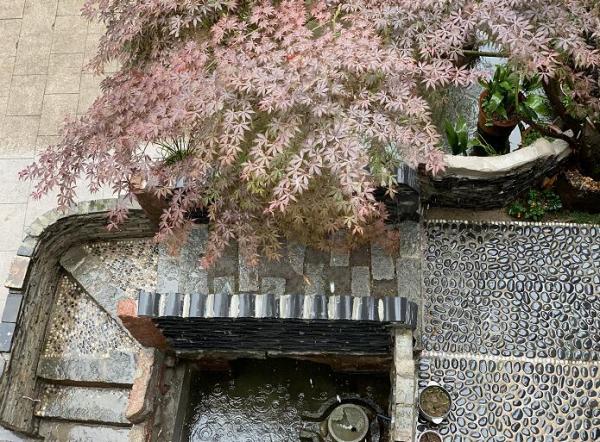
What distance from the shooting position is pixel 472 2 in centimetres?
433

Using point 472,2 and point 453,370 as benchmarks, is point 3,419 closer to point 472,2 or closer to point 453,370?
point 453,370

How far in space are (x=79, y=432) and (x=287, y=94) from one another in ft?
14.0

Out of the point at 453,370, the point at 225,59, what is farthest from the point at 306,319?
the point at 225,59

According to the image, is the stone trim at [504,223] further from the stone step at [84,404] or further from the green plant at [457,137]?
the stone step at [84,404]

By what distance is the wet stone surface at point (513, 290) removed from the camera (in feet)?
17.9

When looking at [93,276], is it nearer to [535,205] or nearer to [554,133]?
[535,205]

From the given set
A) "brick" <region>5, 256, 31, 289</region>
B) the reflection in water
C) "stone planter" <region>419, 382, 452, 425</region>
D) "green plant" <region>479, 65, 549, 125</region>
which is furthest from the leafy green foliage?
"brick" <region>5, 256, 31, 289</region>

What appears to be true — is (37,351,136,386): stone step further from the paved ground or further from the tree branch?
the tree branch

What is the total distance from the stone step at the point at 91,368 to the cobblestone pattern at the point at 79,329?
3.5 inches

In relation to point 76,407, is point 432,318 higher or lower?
higher

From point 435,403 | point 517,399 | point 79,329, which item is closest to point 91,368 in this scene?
point 79,329

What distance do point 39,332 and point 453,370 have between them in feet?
13.5

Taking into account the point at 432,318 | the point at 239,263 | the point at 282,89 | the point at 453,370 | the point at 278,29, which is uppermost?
the point at 278,29

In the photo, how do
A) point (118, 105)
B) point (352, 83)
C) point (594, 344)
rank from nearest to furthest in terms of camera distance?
point (352, 83) → point (118, 105) → point (594, 344)
